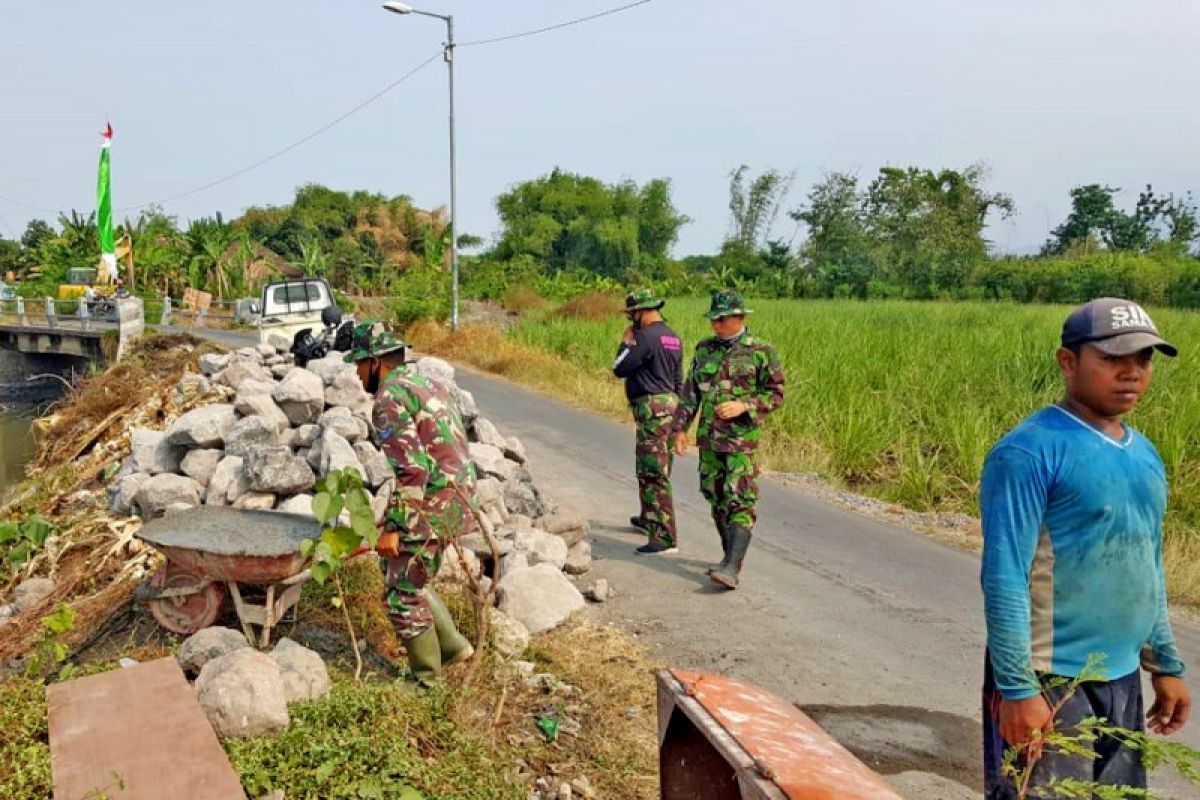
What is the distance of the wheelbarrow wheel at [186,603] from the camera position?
4797mm

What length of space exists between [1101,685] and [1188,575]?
16.6 feet

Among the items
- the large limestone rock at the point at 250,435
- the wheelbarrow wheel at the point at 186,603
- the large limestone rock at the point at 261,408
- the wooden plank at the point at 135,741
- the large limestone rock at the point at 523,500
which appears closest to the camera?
the wooden plank at the point at 135,741

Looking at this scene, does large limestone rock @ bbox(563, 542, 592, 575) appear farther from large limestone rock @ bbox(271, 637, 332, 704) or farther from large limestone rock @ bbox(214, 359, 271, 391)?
large limestone rock @ bbox(214, 359, 271, 391)

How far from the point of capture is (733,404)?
5.75 metres

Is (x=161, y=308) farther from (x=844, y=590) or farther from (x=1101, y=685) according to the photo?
(x=1101, y=685)

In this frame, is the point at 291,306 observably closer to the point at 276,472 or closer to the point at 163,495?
the point at 163,495

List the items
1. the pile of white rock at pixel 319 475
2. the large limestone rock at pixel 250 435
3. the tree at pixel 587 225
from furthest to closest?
the tree at pixel 587 225, the large limestone rock at pixel 250 435, the pile of white rock at pixel 319 475

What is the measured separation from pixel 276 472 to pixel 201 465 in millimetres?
949

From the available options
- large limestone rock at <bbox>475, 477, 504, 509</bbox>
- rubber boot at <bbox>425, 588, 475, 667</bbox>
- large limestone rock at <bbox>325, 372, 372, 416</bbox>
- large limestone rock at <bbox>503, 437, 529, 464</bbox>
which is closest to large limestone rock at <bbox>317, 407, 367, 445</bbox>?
large limestone rock at <bbox>325, 372, 372, 416</bbox>

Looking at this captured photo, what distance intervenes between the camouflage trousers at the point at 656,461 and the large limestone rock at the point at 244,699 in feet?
11.3

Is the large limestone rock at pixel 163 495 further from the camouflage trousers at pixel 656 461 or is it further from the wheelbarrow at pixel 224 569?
the camouflage trousers at pixel 656 461

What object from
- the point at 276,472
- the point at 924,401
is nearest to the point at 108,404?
the point at 276,472

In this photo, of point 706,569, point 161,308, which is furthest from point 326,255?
point 706,569

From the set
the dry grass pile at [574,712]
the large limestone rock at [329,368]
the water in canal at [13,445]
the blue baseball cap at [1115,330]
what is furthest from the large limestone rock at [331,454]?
the water in canal at [13,445]
